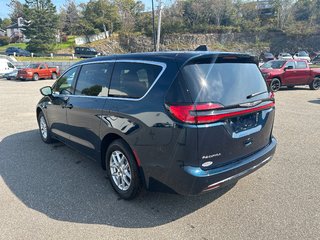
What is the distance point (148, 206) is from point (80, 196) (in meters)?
0.93

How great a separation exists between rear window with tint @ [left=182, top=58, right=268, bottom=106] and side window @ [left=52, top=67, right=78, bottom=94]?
2506mm

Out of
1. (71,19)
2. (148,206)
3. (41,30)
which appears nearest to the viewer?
(148,206)

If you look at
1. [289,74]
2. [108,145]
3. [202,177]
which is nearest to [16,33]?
[289,74]

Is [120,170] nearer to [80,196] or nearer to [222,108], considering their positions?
[80,196]

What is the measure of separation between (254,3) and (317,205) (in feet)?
237

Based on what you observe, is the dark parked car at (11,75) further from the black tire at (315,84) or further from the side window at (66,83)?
the black tire at (315,84)

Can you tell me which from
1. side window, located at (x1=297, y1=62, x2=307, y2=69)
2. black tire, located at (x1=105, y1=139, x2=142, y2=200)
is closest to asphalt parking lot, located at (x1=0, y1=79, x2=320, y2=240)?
black tire, located at (x1=105, y1=139, x2=142, y2=200)

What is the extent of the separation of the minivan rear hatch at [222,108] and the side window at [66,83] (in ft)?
8.15

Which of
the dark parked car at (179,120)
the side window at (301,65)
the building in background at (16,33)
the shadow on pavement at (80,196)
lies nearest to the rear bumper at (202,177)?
the dark parked car at (179,120)

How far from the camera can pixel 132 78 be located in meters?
3.13

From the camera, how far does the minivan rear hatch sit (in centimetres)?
252

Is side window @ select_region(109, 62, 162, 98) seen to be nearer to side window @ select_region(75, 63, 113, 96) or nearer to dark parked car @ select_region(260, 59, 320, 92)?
side window @ select_region(75, 63, 113, 96)

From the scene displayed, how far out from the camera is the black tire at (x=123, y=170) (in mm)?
3066

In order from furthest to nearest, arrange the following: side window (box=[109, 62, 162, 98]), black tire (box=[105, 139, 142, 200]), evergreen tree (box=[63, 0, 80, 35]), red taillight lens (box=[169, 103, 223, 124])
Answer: evergreen tree (box=[63, 0, 80, 35])
black tire (box=[105, 139, 142, 200])
side window (box=[109, 62, 162, 98])
red taillight lens (box=[169, 103, 223, 124])
